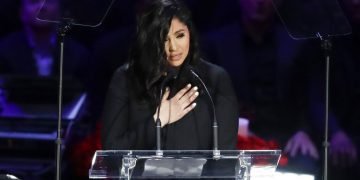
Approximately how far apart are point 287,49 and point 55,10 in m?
1.80

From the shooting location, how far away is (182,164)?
236 centimetres

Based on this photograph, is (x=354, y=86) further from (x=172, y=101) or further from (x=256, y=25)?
(x=172, y=101)

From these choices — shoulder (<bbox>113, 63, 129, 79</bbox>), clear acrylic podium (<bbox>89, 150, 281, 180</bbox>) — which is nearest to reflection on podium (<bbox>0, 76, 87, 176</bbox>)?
shoulder (<bbox>113, 63, 129, 79</bbox>)

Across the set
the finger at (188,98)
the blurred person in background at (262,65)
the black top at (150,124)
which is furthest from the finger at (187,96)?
the blurred person in background at (262,65)

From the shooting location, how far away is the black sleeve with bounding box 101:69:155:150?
2.96m

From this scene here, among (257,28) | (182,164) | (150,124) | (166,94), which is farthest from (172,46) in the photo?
(257,28)

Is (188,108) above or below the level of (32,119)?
above

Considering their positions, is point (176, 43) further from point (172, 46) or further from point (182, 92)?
point (182, 92)

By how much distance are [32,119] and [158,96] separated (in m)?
1.69

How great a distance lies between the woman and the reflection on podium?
1443 mm

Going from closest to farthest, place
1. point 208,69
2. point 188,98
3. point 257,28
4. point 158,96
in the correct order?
point 188,98, point 158,96, point 208,69, point 257,28

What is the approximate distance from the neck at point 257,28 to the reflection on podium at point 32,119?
1.03m

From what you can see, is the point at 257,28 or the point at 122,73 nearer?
the point at 122,73

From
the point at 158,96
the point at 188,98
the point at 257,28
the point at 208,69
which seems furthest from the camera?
the point at 257,28
